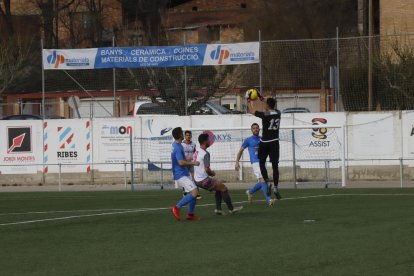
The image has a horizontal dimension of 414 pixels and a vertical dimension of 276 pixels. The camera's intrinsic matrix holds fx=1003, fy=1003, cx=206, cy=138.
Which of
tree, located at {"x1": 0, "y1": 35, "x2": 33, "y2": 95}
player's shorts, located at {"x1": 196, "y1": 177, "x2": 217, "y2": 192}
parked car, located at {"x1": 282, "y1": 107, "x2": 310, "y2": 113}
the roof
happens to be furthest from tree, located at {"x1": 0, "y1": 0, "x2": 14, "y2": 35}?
player's shorts, located at {"x1": 196, "y1": 177, "x2": 217, "y2": 192}

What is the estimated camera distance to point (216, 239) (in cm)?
1470

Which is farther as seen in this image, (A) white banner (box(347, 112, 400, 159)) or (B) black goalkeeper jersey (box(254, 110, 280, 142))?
(A) white banner (box(347, 112, 400, 159))

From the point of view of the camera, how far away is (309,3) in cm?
6425

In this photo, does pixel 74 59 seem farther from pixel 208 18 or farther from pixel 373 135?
pixel 208 18

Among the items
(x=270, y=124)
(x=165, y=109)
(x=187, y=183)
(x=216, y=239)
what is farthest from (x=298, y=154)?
(x=216, y=239)

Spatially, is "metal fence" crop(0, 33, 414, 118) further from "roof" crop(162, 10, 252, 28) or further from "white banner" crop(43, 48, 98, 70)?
"roof" crop(162, 10, 252, 28)

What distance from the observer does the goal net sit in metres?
32.1

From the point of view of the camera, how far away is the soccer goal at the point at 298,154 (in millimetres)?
31908

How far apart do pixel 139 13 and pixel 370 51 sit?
29.0 m

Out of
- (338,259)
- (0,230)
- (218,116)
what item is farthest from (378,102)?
(338,259)

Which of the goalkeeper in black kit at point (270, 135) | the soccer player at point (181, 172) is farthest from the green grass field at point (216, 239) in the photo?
the goalkeeper in black kit at point (270, 135)

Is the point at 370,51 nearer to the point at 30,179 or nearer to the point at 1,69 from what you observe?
the point at 30,179

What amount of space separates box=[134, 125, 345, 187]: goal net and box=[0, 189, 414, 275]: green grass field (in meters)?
9.53

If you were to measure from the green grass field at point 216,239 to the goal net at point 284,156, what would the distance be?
9.53 m
